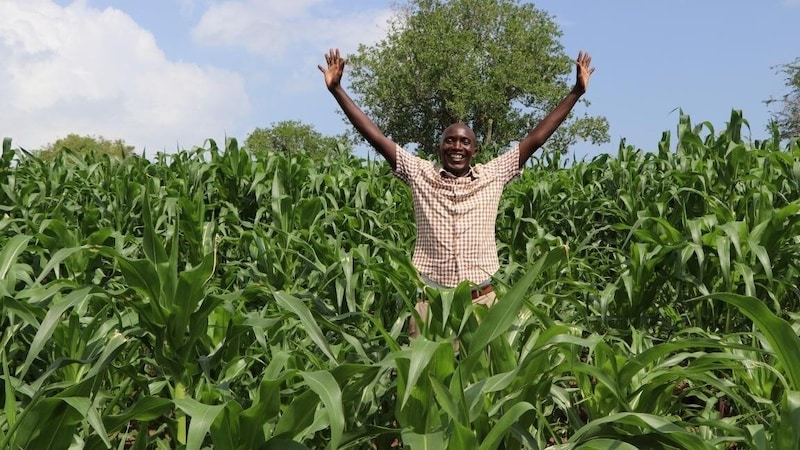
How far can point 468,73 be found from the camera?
3231cm

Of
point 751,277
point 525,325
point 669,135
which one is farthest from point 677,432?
point 669,135

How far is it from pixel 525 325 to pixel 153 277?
Result: 118 centimetres

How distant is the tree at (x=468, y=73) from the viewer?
32.6 metres

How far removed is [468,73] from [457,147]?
29.7 meters

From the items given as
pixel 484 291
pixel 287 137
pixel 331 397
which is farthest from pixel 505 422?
pixel 287 137

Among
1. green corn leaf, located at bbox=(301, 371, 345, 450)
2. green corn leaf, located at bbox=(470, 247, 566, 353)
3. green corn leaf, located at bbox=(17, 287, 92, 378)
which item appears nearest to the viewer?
green corn leaf, located at bbox=(301, 371, 345, 450)

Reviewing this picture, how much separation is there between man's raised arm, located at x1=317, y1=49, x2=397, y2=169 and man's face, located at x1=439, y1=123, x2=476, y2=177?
27 cm

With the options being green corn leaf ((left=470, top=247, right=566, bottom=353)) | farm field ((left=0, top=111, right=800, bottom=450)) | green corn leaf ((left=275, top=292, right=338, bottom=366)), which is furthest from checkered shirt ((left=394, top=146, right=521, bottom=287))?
green corn leaf ((left=470, top=247, right=566, bottom=353))

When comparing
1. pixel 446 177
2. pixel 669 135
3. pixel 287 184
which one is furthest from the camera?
pixel 669 135

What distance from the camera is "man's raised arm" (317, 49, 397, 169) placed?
3584 mm

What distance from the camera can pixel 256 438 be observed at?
1888mm

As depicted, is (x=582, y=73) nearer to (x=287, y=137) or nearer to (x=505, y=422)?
(x=505, y=422)

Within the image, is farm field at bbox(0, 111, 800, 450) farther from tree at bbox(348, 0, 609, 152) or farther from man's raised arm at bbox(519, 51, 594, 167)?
tree at bbox(348, 0, 609, 152)

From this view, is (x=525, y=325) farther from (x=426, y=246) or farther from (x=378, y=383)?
(x=426, y=246)
